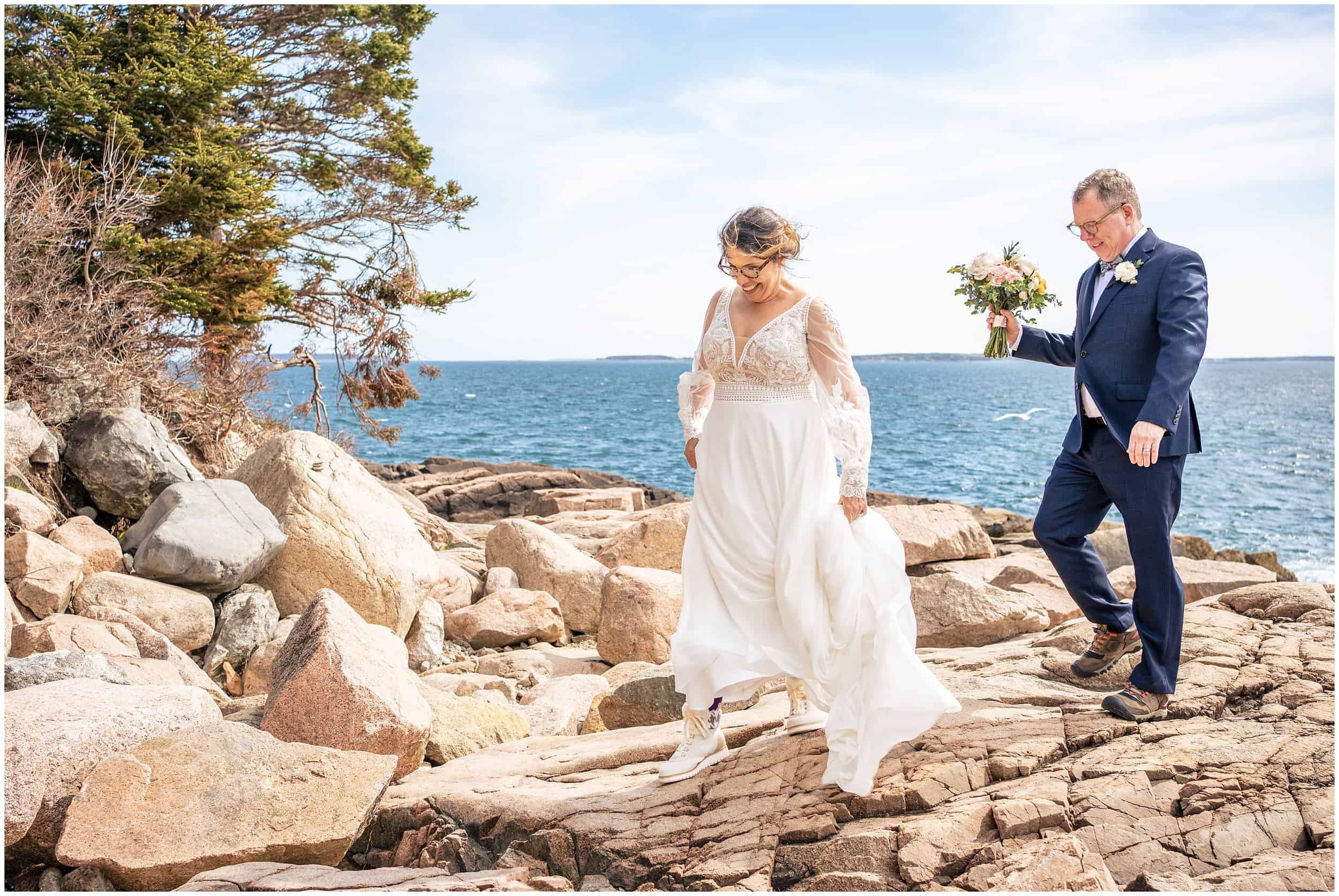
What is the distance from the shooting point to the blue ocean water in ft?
90.1

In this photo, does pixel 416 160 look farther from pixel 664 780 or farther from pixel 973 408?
pixel 973 408

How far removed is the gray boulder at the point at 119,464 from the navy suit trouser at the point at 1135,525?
Answer: 290 inches

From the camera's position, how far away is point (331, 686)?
4820 mm

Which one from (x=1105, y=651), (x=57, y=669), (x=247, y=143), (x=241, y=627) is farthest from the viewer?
(x=247, y=143)

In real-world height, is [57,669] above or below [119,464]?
below

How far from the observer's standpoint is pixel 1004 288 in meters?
4.96

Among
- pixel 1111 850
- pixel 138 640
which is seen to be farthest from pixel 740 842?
pixel 138 640

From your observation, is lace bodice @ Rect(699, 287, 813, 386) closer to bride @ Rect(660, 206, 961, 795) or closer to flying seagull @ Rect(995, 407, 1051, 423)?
bride @ Rect(660, 206, 961, 795)

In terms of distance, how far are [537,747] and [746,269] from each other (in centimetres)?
280

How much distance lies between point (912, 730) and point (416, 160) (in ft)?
53.8

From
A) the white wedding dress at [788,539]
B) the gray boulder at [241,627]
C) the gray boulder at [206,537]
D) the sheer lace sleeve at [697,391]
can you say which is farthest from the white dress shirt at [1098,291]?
the gray boulder at [206,537]

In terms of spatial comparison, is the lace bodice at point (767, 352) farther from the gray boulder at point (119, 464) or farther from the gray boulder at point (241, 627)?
the gray boulder at point (119, 464)

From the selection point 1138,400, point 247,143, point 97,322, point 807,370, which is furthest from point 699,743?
point 247,143

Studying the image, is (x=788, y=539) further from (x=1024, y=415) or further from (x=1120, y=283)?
(x=1024, y=415)
